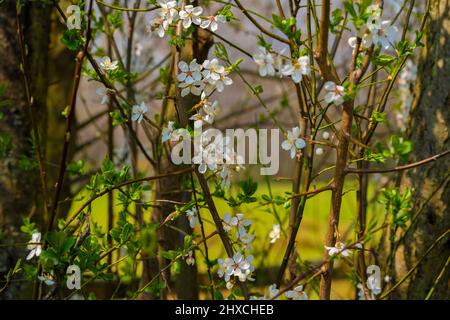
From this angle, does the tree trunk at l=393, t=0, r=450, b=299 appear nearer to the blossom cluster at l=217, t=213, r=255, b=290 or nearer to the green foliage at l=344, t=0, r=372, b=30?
the blossom cluster at l=217, t=213, r=255, b=290

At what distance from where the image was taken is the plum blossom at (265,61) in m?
1.32

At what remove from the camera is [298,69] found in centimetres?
130

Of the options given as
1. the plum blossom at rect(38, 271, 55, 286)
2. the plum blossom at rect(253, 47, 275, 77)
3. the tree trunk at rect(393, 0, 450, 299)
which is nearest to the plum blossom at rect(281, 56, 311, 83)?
the plum blossom at rect(253, 47, 275, 77)

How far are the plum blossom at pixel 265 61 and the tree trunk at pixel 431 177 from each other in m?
0.93

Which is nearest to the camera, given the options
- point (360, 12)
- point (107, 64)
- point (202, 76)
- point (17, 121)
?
point (360, 12)

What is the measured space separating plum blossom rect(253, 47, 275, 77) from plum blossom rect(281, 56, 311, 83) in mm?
36

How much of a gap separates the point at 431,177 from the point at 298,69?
0.96 meters

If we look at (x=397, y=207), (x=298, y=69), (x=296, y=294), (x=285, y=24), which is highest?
(x=285, y=24)

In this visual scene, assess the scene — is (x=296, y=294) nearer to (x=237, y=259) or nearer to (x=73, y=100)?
(x=237, y=259)

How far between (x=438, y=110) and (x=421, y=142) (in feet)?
0.39

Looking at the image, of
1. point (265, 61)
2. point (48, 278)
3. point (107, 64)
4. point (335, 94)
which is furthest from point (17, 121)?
point (335, 94)
